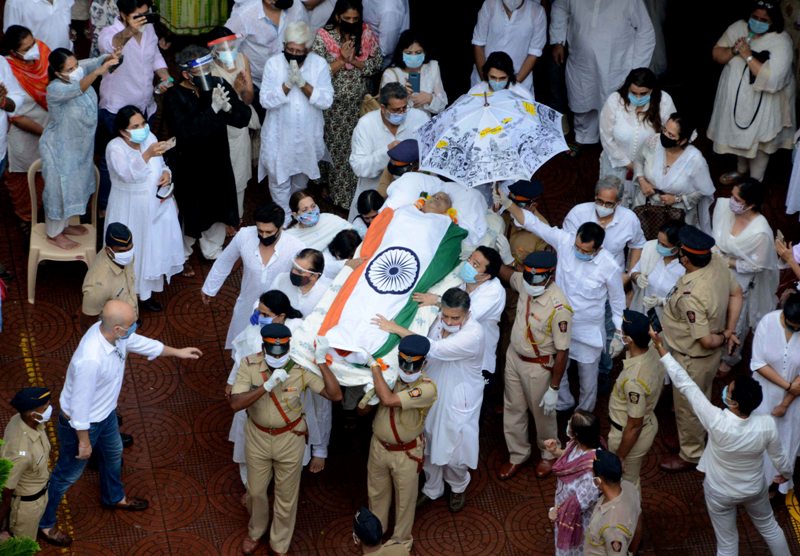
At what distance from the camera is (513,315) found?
38.0 feet

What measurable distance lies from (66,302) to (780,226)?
6.11 meters

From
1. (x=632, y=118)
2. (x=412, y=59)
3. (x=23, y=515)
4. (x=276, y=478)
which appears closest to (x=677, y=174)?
(x=632, y=118)

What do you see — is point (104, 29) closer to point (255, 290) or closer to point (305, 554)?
point (255, 290)

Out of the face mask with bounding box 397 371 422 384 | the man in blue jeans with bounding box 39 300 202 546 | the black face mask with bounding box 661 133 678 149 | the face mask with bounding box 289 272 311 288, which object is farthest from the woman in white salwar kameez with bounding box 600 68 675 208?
the man in blue jeans with bounding box 39 300 202 546

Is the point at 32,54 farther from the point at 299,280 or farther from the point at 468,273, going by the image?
the point at 468,273

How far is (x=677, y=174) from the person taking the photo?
1197cm

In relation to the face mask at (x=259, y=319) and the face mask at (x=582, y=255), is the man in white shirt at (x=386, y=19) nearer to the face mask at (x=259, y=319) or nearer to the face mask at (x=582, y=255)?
the face mask at (x=582, y=255)

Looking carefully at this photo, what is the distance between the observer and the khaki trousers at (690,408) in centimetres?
1095

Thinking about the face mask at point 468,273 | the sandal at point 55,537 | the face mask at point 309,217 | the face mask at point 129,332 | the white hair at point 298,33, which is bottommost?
the sandal at point 55,537

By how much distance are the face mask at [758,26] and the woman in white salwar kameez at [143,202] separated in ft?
16.3

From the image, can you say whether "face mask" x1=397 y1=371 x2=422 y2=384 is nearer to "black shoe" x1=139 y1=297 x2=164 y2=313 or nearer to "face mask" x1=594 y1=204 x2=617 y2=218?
"face mask" x1=594 y1=204 x2=617 y2=218

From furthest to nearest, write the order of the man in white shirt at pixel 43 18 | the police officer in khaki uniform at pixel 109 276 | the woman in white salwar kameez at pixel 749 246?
1. the man in white shirt at pixel 43 18
2. the woman in white salwar kameez at pixel 749 246
3. the police officer in khaki uniform at pixel 109 276

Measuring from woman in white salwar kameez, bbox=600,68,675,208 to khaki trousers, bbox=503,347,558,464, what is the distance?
2.31 metres

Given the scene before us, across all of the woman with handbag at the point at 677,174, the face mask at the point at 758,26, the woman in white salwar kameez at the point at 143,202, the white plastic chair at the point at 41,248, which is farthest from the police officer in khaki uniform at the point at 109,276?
the face mask at the point at 758,26
